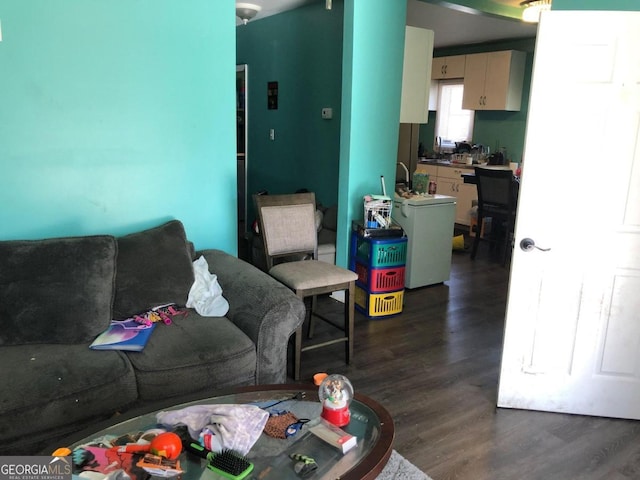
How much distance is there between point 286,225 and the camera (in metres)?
3.21

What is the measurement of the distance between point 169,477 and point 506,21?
5727 millimetres

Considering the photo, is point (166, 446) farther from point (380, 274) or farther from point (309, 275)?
point (380, 274)

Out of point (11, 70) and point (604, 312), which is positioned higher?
point (11, 70)

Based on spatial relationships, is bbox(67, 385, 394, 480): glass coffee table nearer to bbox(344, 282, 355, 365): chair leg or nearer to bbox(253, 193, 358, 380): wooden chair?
bbox(253, 193, 358, 380): wooden chair

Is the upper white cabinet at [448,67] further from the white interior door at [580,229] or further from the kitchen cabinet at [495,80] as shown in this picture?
the white interior door at [580,229]

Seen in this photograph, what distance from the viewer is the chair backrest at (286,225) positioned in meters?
3.15

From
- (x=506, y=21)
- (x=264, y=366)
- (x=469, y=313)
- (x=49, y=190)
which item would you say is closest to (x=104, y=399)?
(x=264, y=366)

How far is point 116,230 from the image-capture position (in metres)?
2.79

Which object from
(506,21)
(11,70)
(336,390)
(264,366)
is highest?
(506,21)

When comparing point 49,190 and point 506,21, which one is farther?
point 506,21

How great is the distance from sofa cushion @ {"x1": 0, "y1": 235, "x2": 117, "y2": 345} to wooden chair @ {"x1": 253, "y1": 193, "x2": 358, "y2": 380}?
0.97 m

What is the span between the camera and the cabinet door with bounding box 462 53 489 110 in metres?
6.84

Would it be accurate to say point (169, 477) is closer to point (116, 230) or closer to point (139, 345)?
point (139, 345)

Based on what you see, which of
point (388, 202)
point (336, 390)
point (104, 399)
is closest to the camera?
point (336, 390)
